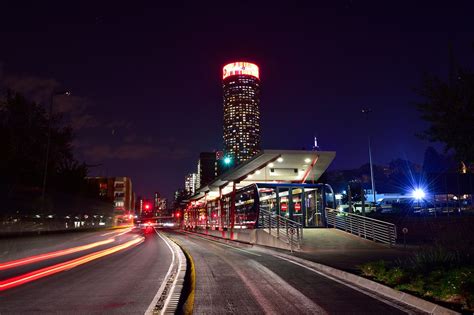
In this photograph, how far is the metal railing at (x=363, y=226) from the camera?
880 inches

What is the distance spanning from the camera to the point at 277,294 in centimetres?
938

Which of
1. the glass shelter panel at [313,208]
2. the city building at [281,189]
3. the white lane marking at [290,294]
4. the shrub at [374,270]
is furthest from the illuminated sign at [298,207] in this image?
the shrub at [374,270]

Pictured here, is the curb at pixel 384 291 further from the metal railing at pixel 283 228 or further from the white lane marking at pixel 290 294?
the metal railing at pixel 283 228

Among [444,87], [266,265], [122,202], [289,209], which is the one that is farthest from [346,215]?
[122,202]

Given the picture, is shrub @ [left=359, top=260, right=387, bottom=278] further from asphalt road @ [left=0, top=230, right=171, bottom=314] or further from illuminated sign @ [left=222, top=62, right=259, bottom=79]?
illuminated sign @ [left=222, top=62, right=259, bottom=79]

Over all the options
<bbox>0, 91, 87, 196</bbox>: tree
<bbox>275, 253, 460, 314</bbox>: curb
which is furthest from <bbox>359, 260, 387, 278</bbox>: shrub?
<bbox>0, 91, 87, 196</bbox>: tree

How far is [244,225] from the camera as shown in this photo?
30.5 m

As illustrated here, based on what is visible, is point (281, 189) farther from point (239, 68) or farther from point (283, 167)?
point (239, 68)

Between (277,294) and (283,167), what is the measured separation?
72.5ft

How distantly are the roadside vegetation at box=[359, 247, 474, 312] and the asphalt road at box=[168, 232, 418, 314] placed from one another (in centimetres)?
82

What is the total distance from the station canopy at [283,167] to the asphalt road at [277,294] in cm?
1470

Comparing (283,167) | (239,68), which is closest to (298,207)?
(283,167)

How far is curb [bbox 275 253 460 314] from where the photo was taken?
295 inches

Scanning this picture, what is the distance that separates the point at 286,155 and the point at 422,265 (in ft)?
58.7
